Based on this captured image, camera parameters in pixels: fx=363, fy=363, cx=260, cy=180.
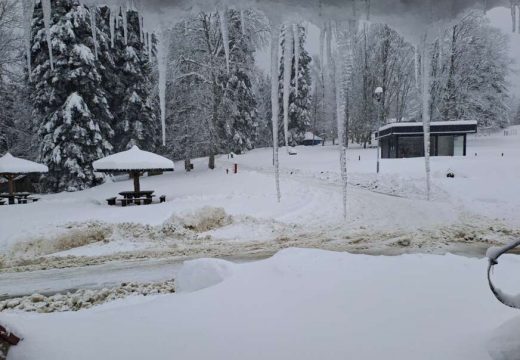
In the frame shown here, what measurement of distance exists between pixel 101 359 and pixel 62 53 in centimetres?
2349

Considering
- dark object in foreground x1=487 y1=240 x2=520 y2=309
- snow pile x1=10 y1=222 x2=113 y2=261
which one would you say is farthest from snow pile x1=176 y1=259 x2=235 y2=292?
snow pile x1=10 y1=222 x2=113 y2=261

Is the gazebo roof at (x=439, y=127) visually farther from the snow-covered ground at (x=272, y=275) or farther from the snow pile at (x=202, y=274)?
the snow pile at (x=202, y=274)

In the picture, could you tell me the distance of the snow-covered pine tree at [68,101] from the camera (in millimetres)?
21484

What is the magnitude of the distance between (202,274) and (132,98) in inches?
962

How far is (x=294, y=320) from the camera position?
10.8ft

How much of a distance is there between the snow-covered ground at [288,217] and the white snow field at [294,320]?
12.5ft

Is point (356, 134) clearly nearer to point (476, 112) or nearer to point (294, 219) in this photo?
point (476, 112)

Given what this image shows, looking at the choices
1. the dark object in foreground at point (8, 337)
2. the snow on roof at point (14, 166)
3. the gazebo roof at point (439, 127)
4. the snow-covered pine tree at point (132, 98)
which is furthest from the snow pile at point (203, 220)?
the gazebo roof at point (439, 127)

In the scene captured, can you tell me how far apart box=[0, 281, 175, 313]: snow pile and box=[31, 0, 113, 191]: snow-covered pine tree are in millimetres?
18538

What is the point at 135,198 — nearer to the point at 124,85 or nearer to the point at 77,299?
the point at 77,299

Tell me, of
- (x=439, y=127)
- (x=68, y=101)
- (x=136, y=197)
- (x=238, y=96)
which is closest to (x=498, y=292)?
(x=136, y=197)

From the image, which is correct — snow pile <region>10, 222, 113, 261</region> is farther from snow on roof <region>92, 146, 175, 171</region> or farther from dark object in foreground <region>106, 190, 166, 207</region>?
snow on roof <region>92, 146, 175, 171</region>

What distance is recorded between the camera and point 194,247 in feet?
29.3

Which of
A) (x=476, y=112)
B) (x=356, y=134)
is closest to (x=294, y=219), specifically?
(x=476, y=112)
